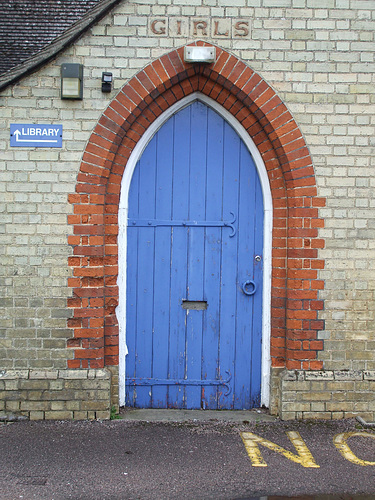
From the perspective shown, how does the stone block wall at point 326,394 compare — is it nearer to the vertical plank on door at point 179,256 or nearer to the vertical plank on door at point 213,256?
the vertical plank on door at point 213,256

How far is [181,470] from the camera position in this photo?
409cm

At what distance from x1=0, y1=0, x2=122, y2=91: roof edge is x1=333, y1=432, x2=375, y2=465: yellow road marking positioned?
437cm

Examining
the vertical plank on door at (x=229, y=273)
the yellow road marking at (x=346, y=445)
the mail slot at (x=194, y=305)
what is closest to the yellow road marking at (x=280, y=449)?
the yellow road marking at (x=346, y=445)

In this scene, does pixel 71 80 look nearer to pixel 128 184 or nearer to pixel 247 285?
pixel 128 184

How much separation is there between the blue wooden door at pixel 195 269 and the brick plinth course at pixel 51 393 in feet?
1.55

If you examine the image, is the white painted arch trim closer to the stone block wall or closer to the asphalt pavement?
the stone block wall

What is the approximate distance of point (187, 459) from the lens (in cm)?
428

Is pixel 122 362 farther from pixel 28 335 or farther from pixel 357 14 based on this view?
pixel 357 14

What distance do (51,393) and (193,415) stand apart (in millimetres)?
1411

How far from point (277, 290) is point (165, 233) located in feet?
4.15

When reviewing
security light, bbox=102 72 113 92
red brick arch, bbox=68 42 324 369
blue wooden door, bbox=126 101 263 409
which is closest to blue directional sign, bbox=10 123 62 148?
red brick arch, bbox=68 42 324 369

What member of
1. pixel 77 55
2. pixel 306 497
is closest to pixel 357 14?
pixel 77 55

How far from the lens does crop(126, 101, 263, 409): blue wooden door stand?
527cm

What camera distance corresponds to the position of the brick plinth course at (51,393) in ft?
16.2
